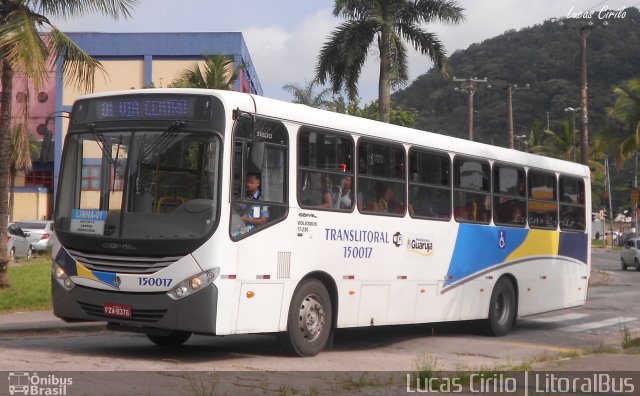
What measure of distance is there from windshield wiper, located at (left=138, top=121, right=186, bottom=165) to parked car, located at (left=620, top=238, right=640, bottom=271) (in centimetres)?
3732

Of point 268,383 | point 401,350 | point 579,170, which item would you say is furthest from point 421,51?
point 268,383

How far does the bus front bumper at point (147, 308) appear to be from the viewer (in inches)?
419

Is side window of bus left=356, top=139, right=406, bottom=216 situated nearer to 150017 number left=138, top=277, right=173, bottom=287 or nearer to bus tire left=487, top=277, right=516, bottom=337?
150017 number left=138, top=277, right=173, bottom=287

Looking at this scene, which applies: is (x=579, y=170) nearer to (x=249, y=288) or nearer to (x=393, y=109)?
(x=249, y=288)

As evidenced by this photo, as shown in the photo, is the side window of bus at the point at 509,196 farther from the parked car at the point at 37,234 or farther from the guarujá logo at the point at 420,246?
the parked car at the point at 37,234

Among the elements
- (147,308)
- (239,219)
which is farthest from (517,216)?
(147,308)

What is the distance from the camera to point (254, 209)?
1134 cm

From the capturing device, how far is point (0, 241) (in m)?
19.2

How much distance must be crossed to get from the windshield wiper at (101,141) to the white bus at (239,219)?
0.02 meters

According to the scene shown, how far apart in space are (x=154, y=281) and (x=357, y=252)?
3275 mm

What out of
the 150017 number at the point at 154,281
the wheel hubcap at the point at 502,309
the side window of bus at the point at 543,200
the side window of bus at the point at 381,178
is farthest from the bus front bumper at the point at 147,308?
the side window of bus at the point at 543,200

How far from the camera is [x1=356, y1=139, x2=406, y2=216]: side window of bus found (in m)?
13.3

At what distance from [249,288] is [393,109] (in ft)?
125

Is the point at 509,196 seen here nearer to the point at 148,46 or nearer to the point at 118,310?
the point at 118,310
